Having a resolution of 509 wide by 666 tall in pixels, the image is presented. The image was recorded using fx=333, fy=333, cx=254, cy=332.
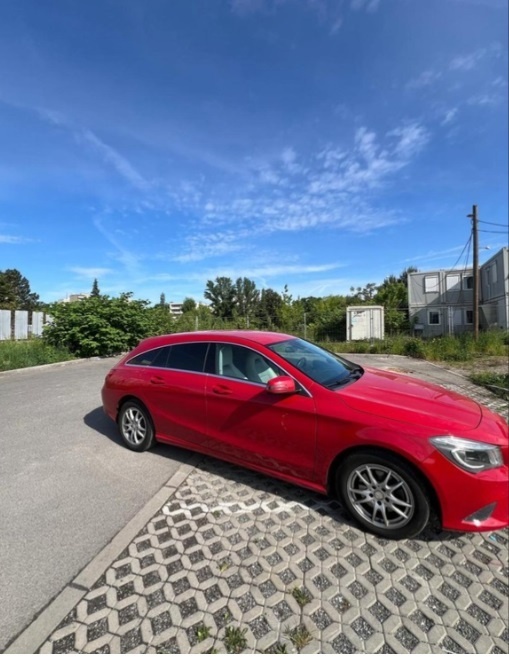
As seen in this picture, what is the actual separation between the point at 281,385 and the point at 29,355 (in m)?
11.9

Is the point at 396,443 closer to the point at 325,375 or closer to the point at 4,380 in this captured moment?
the point at 325,375

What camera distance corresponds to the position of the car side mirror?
9.55 feet

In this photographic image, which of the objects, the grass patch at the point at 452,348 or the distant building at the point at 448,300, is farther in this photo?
the distant building at the point at 448,300

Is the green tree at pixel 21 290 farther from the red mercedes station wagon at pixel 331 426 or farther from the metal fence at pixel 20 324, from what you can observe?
the red mercedes station wagon at pixel 331 426

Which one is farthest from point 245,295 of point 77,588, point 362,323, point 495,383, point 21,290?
point 21,290

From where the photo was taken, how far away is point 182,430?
3834 mm

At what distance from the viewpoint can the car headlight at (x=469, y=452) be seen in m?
2.37

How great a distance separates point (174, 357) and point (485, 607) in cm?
346

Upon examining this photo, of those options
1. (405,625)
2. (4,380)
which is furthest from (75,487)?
(4,380)

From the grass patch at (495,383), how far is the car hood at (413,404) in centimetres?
524

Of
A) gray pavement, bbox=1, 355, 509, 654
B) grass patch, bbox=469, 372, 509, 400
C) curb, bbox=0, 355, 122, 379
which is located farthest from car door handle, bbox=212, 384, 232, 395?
curb, bbox=0, 355, 122, 379

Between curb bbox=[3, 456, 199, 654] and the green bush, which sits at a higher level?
the green bush

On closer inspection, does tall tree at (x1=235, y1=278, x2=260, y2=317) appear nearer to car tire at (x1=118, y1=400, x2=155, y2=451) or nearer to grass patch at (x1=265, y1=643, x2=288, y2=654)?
car tire at (x1=118, y1=400, x2=155, y2=451)

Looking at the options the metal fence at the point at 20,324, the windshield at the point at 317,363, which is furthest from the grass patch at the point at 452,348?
the metal fence at the point at 20,324
